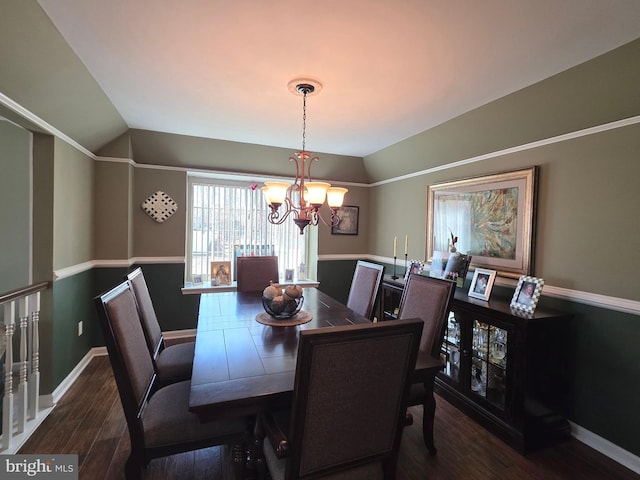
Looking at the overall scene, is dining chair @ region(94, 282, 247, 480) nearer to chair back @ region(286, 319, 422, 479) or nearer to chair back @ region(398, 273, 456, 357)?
chair back @ region(286, 319, 422, 479)

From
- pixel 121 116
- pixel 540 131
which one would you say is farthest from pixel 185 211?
pixel 540 131

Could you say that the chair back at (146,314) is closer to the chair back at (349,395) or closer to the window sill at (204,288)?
the chair back at (349,395)

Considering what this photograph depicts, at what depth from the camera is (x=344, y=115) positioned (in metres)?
2.81

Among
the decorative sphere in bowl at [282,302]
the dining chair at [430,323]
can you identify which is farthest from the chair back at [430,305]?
the decorative sphere in bowl at [282,302]

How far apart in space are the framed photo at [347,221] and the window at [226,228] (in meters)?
0.71

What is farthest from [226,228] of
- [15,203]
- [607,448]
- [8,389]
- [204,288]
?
[607,448]

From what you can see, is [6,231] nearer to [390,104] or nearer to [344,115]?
[344,115]

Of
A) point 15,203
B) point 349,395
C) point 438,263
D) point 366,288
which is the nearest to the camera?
point 349,395

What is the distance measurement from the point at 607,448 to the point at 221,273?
3877 millimetres

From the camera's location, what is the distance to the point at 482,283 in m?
2.57

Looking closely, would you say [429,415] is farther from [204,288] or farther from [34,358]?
[204,288]

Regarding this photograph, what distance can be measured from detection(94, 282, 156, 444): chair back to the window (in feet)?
8.56

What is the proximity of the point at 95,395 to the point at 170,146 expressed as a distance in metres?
2.55

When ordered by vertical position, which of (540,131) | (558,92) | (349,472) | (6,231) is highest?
(558,92)
